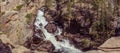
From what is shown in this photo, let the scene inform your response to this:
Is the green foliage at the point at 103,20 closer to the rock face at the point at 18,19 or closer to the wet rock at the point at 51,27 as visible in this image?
the wet rock at the point at 51,27

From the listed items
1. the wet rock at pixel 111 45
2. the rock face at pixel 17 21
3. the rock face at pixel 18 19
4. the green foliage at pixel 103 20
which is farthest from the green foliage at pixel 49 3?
the wet rock at pixel 111 45

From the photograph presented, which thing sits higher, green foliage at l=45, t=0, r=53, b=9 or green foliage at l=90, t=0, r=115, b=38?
green foliage at l=45, t=0, r=53, b=9

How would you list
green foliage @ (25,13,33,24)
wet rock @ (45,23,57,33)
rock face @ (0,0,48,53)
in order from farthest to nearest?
green foliage @ (25,13,33,24), wet rock @ (45,23,57,33), rock face @ (0,0,48,53)

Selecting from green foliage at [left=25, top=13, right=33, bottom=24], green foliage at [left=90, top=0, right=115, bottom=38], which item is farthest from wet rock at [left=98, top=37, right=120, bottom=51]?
green foliage at [left=25, top=13, right=33, bottom=24]

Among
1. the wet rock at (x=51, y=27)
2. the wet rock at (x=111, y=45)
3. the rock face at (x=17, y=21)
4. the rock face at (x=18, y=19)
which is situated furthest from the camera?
the wet rock at (x=51, y=27)

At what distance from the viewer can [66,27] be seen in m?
44.7

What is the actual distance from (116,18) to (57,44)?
26.3 feet

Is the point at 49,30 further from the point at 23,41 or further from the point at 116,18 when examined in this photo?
the point at 116,18

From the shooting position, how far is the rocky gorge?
42344 millimetres

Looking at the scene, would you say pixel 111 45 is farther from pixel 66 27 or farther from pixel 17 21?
pixel 17 21

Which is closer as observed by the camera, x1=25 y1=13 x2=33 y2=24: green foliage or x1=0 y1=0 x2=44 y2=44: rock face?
Result: x1=0 y1=0 x2=44 y2=44: rock face

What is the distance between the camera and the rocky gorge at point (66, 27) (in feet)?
139

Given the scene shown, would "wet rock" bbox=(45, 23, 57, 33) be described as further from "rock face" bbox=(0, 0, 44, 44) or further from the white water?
"rock face" bbox=(0, 0, 44, 44)

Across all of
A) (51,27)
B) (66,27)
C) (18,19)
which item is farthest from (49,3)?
(66,27)
